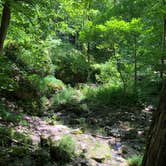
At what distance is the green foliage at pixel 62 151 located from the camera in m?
5.89

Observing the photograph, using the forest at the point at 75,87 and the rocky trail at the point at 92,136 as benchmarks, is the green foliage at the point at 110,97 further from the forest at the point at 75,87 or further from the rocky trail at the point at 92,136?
the rocky trail at the point at 92,136

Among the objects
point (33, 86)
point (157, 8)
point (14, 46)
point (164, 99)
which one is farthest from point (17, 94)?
point (164, 99)

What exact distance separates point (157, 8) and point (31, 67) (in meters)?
5.28

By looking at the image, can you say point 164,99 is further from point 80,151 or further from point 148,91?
point 148,91

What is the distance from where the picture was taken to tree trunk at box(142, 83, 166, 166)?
1.48 meters

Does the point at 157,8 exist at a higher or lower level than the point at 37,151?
higher

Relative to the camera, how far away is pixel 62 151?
5922 millimetres

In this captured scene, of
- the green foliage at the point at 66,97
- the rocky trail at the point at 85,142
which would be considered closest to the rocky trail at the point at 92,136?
the rocky trail at the point at 85,142

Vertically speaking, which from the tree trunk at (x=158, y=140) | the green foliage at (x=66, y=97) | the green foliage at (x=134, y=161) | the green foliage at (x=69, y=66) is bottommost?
the green foliage at (x=134, y=161)

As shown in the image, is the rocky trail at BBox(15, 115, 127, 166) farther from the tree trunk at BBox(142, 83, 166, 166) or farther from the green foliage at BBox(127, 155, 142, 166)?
the tree trunk at BBox(142, 83, 166, 166)

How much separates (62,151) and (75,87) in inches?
295

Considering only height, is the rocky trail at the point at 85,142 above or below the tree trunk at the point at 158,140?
below

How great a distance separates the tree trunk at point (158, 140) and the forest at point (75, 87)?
379 centimetres

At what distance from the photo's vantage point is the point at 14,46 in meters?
12.3
